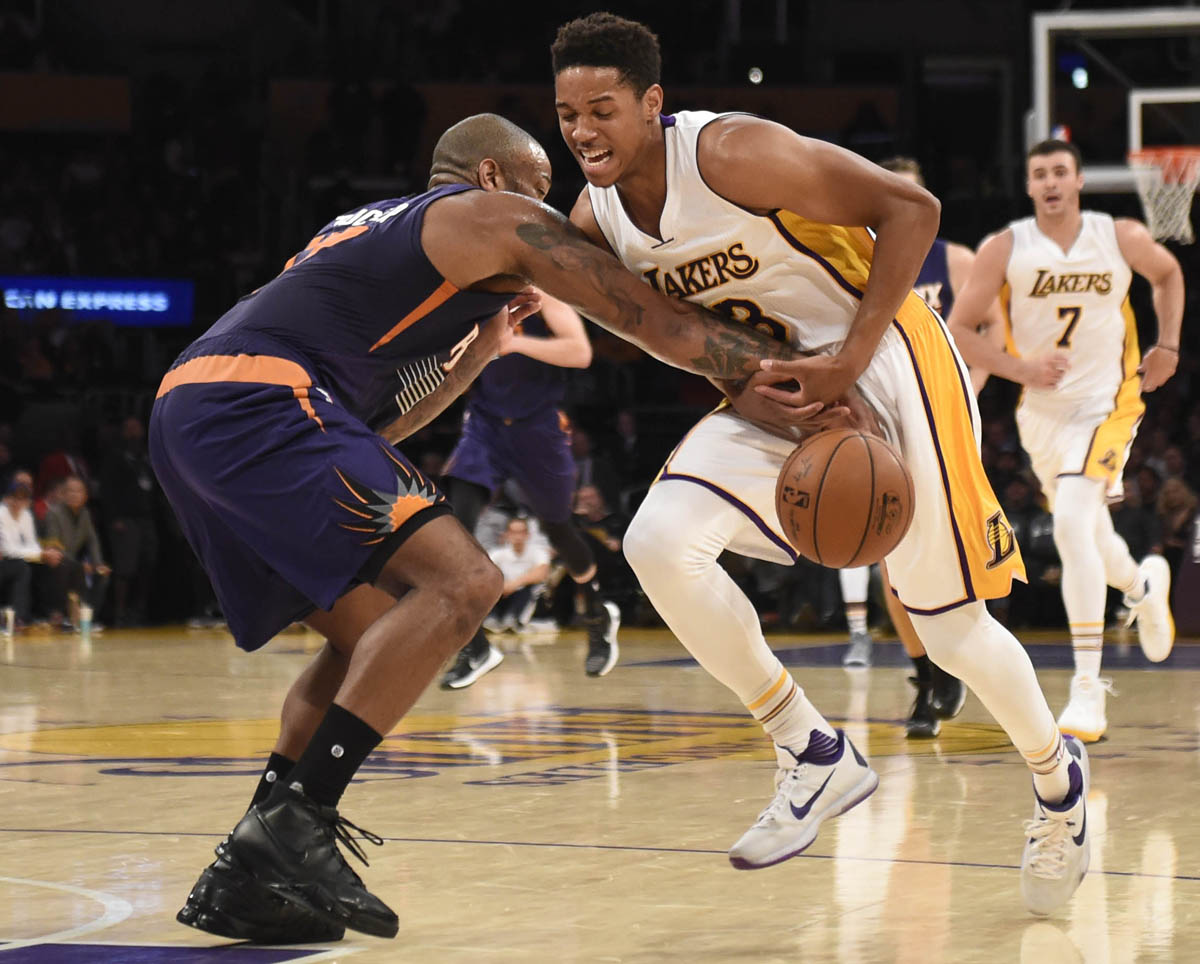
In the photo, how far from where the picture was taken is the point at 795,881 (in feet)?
12.7

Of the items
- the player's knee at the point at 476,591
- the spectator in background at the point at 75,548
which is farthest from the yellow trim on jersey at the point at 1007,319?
the spectator in background at the point at 75,548

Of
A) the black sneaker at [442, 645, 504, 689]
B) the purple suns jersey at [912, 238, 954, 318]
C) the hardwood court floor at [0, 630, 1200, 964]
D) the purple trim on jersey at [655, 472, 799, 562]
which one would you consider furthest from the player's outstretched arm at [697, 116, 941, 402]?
the black sneaker at [442, 645, 504, 689]

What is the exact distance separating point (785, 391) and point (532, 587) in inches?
375

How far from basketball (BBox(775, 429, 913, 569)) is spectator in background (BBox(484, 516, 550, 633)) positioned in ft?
30.5

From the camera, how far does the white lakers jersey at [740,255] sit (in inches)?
152

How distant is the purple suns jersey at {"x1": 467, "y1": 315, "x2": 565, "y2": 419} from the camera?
853cm

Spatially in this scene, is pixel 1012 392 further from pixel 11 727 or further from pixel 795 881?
pixel 795 881

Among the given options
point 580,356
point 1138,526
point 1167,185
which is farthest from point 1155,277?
point 1138,526

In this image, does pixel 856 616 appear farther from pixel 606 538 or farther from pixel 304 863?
pixel 304 863

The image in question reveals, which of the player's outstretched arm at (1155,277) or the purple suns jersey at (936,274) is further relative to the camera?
the purple suns jersey at (936,274)

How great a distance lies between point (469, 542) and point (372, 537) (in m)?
0.21

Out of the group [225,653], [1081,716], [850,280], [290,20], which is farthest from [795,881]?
[290,20]

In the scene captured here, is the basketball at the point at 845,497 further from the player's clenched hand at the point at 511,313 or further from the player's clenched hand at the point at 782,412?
the player's clenched hand at the point at 511,313

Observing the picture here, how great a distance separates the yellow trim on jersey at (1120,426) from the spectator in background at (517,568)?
21.3 feet
